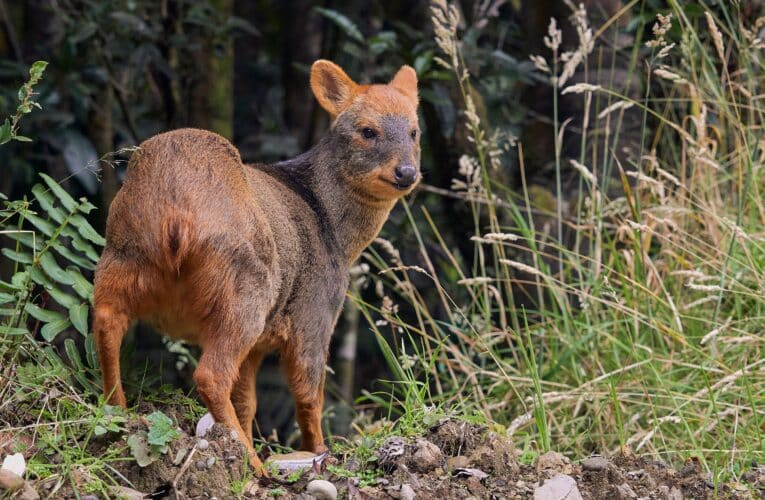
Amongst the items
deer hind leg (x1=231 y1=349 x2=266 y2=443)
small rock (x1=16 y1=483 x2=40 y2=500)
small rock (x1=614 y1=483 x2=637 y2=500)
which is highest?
small rock (x1=16 y1=483 x2=40 y2=500)

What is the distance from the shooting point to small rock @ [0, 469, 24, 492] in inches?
123

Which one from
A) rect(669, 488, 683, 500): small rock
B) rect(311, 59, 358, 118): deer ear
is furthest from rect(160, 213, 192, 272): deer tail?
rect(669, 488, 683, 500): small rock

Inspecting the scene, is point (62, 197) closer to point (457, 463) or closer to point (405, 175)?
point (405, 175)

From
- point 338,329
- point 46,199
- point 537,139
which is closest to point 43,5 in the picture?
point 338,329

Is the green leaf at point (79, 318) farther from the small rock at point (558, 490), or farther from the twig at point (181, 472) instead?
the small rock at point (558, 490)

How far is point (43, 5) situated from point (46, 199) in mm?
4388

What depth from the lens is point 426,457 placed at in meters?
3.66

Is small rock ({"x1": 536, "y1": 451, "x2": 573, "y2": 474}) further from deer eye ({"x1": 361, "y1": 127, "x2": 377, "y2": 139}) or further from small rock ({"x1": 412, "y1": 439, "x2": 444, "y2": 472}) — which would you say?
deer eye ({"x1": 361, "y1": 127, "x2": 377, "y2": 139})

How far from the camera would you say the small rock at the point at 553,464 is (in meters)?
3.87

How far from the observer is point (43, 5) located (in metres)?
8.23

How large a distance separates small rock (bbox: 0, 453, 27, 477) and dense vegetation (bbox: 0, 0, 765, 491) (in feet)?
0.23

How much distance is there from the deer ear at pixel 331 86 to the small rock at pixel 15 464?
254cm

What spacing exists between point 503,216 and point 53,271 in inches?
130

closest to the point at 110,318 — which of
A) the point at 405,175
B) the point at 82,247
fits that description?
the point at 82,247
